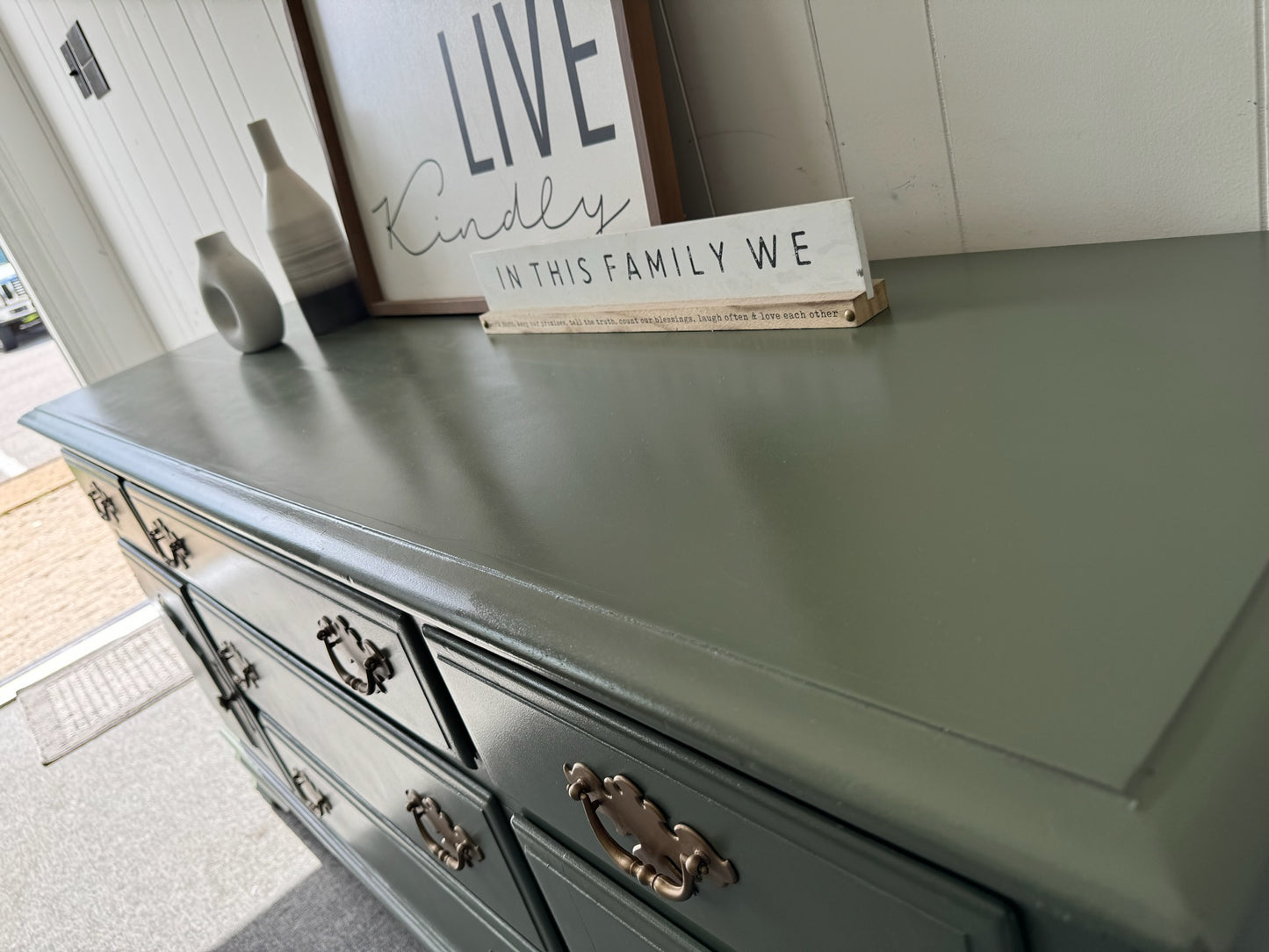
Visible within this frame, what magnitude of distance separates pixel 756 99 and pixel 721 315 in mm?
214

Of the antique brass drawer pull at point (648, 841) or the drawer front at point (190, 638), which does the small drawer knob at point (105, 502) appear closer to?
the drawer front at point (190, 638)

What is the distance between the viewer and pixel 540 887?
0.66m

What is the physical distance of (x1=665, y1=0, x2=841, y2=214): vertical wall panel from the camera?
0.72 meters

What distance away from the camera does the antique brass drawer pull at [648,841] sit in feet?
1.36

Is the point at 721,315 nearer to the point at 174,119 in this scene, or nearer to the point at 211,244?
the point at 211,244

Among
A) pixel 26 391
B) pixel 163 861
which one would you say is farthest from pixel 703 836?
pixel 26 391

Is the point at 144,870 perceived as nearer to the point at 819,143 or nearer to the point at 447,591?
the point at 447,591

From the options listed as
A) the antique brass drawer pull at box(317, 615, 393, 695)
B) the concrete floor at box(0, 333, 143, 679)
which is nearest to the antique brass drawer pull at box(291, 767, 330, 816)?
the antique brass drawer pull at box(317, 615, 393, 695)

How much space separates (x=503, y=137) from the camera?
2.89ft

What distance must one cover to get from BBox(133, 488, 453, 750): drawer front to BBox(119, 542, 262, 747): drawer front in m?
0.25

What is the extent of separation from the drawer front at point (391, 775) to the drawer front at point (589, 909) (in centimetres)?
5

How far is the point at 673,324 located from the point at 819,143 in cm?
20

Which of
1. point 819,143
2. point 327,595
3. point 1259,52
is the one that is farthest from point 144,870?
point 1259,52

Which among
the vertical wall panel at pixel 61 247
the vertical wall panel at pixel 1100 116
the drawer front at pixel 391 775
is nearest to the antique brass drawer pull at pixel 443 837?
A: the drawer front at pixel 391 775
